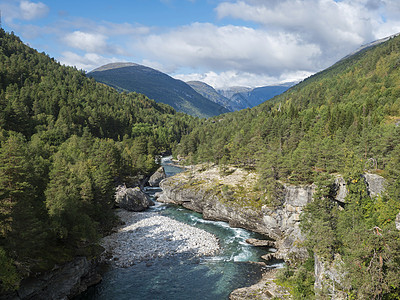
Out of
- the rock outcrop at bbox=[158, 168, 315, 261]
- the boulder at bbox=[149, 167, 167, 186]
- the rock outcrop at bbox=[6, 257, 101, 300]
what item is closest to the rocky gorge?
the rock outcrop at bbox=[158, 168, 315, 261]

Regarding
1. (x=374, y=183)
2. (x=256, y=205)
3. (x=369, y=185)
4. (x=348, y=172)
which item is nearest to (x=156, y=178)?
(x=256, y=205)

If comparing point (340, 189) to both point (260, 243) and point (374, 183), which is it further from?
point (260, 243)

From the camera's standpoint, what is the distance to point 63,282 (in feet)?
112

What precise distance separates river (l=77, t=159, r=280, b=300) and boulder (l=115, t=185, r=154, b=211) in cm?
2842

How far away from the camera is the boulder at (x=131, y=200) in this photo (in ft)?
235

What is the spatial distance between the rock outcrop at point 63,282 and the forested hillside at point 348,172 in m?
31.2

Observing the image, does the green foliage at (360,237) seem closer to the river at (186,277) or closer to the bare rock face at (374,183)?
the bare rock face at (374,183)

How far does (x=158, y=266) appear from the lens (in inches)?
1742

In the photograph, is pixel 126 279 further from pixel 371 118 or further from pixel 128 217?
pixel 371 118

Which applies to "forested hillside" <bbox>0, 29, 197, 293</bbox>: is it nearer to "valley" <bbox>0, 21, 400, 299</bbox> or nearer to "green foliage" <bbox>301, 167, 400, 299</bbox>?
"valley" <bbox>0, 21, 400, 299</bbox>

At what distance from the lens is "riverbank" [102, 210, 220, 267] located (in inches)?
1854

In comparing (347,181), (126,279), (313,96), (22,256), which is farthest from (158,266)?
(313,96)

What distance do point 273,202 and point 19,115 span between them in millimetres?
94118

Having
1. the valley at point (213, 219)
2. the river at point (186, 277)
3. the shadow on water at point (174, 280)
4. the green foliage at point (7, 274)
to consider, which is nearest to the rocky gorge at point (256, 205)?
the valley at point (213, 219)
